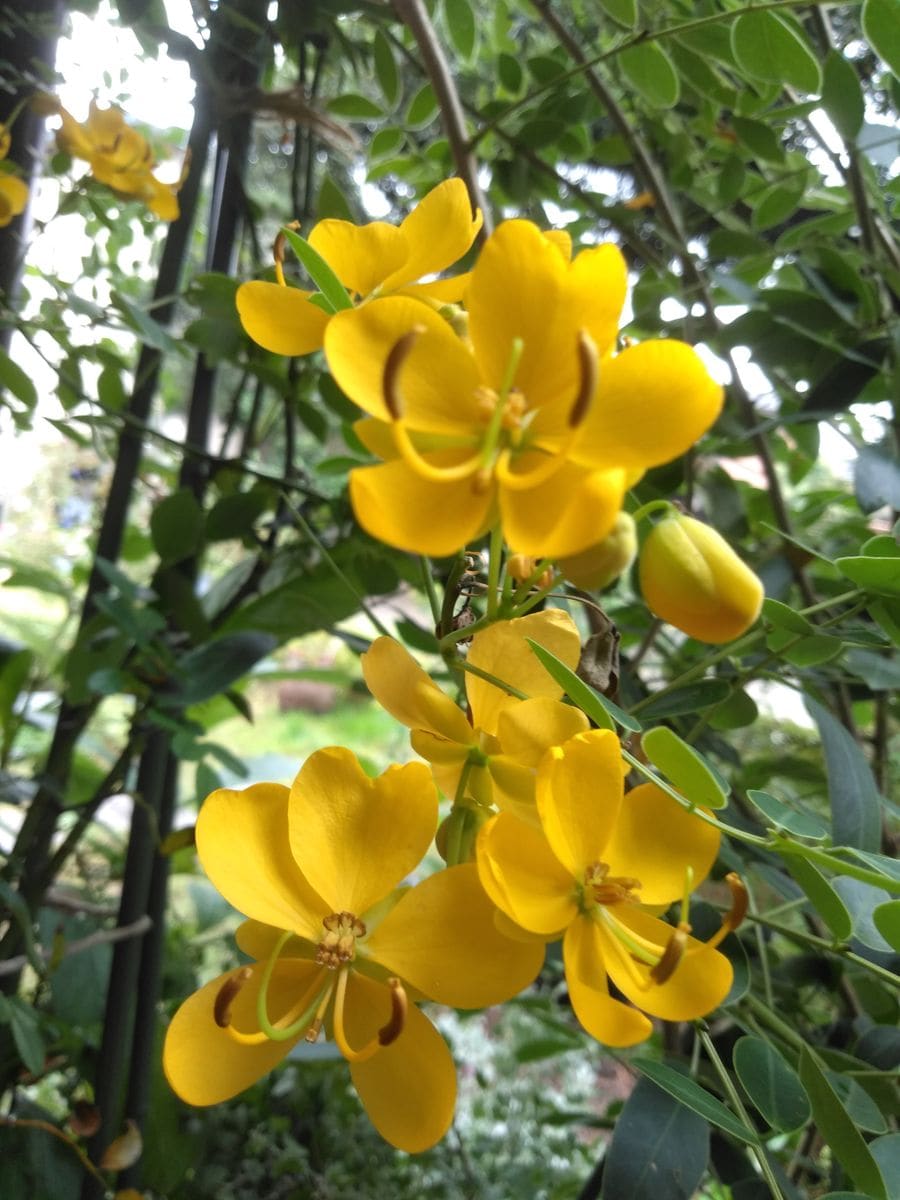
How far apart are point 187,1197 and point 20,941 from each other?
0.76 feet

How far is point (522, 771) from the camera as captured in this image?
224 millimetres

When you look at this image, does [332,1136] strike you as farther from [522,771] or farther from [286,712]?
[286,712]

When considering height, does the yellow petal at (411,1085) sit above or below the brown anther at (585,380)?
below

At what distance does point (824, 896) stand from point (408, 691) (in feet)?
0.45

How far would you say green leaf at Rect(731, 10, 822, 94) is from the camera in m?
0.36

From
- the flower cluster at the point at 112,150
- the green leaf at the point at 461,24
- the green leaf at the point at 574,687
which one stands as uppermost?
the green leaf at the point at 461,24

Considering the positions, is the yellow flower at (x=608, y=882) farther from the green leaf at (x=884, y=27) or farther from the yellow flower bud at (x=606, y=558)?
the green leaf at (x=884, y=27)

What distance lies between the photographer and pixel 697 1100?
242 millimetres

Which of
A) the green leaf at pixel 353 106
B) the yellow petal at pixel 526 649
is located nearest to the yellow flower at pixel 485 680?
the yellow petal at pixel 526 649

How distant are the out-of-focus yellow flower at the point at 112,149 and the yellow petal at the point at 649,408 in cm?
51

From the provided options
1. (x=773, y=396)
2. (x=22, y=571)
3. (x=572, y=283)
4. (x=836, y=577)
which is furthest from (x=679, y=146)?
(x=22, y=571)

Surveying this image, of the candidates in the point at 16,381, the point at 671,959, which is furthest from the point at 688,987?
the point at 16,381

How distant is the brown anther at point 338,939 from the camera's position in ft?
0.78

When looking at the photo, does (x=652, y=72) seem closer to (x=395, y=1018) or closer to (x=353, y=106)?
(x=353, y=106)
